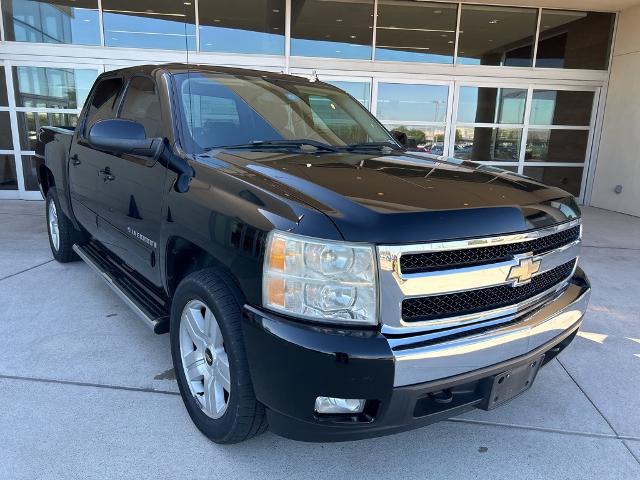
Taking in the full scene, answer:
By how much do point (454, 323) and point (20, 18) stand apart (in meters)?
10.4

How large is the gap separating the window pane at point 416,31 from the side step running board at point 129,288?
7.54 meters

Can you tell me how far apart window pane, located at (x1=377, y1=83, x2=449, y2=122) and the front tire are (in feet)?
27.5

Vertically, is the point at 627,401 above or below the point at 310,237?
below

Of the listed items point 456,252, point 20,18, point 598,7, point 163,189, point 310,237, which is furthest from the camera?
point 598,7

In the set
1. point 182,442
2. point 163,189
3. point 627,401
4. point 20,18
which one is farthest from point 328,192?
point 20,18

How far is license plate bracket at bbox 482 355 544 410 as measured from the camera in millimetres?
2008

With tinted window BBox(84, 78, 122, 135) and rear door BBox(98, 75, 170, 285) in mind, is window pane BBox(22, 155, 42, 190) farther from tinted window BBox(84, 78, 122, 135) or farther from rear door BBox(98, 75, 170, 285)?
rear door BBox(98, 75, 170, 285)

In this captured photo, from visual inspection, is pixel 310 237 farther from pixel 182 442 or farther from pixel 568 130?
pixel 568 130

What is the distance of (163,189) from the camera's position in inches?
105

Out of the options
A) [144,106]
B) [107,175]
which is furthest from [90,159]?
[144,106]

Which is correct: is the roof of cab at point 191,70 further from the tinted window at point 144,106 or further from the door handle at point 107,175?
the door handle at point 107,175

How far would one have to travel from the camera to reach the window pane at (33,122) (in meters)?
9.32

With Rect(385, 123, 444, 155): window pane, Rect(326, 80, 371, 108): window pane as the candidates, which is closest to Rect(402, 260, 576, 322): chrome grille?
Rect(326, 80, 371, 108): window pane

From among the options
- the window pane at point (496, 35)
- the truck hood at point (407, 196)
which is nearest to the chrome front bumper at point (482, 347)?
the truck hood at point (407, 196)
